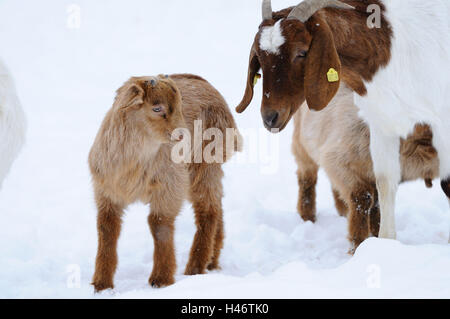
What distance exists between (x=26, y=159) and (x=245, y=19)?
9.77 m

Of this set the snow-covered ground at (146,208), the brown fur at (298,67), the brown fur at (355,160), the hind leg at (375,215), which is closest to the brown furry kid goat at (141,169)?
the snow-covered ground at (146,208)

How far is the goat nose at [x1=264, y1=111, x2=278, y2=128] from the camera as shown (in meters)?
3.82

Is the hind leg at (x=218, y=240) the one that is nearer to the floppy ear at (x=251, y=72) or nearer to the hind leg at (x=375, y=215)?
the hind leg at (x=375, y=215)

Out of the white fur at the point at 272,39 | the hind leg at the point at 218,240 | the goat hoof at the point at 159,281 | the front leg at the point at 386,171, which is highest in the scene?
the white fur at the point at 272,39

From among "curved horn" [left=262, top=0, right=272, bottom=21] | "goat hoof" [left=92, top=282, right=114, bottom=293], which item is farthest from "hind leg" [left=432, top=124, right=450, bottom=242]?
"goat hoof" [left=92, top=282, right=114, bottom=293]

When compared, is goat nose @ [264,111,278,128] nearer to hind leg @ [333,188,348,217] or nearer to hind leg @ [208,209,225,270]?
hind leg @ [208,209,225,270]

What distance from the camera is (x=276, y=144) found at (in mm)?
10914

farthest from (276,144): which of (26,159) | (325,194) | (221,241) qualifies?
(221,241)

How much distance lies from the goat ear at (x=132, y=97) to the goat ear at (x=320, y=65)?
1440 millimetres

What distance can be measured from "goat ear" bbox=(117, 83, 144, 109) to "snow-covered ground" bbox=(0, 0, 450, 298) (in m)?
1.06

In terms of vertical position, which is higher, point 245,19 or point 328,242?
point 245,19

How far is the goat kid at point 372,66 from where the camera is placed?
3.83 m
